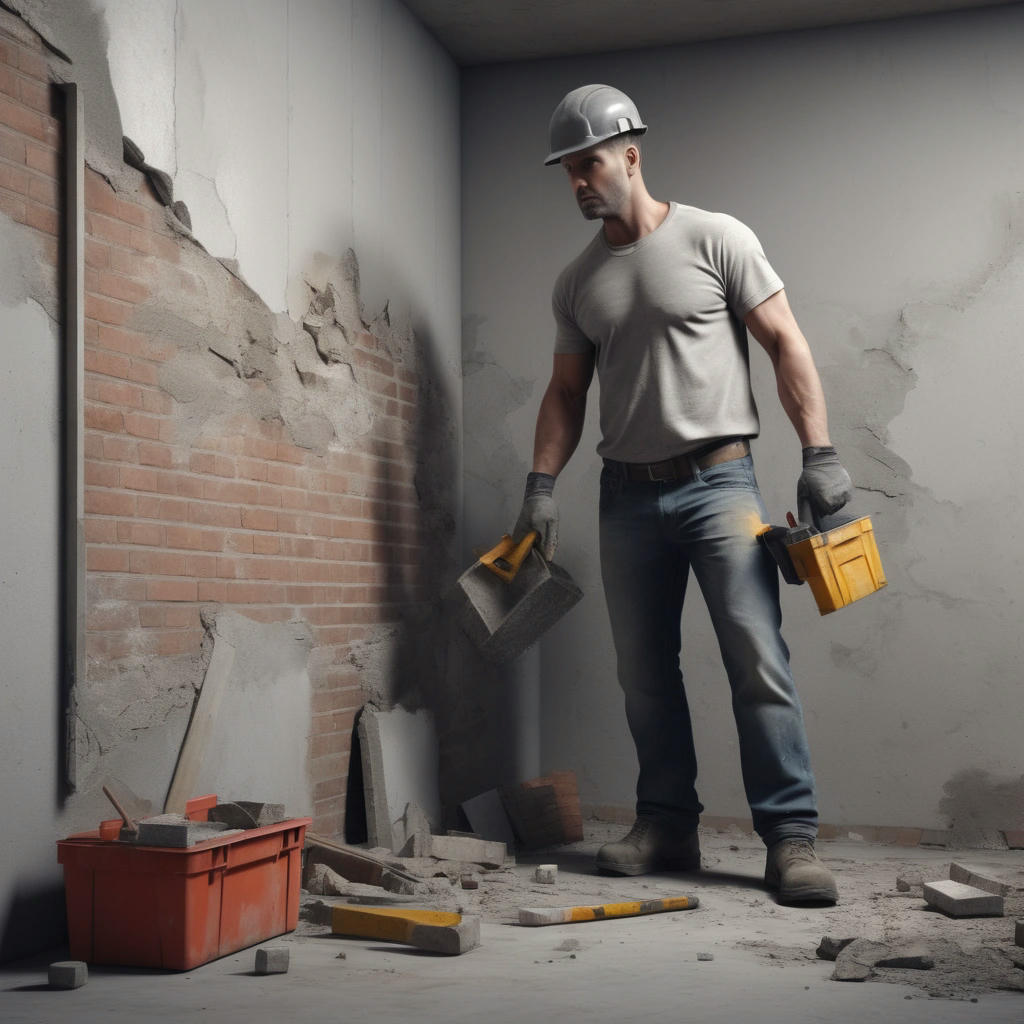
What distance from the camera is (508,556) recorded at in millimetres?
3447

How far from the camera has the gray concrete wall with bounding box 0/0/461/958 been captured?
7.56ft

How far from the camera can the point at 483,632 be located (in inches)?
134

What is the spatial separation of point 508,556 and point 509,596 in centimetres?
12

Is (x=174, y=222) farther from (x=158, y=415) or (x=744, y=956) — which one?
(x=744, y=956)

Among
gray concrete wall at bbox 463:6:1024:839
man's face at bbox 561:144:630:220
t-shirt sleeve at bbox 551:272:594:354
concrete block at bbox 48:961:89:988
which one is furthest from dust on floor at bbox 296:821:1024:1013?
man's face at bbox 561:144:630:220

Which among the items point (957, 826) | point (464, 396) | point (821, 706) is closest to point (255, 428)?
point (464, 396)

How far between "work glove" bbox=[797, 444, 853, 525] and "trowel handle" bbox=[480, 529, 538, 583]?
2.57 ft

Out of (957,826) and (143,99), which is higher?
(143,99)

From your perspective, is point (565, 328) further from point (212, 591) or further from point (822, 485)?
point (212, 591)

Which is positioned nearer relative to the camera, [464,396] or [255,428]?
[255,428]

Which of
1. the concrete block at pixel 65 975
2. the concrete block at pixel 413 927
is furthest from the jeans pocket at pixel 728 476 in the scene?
the concrete block at pixel 65 975

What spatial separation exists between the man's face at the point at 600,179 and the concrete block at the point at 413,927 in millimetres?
1847

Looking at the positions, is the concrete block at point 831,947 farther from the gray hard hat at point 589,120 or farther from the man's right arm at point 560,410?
the gray hard hat at point 589,120

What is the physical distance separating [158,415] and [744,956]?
170 centimetres
